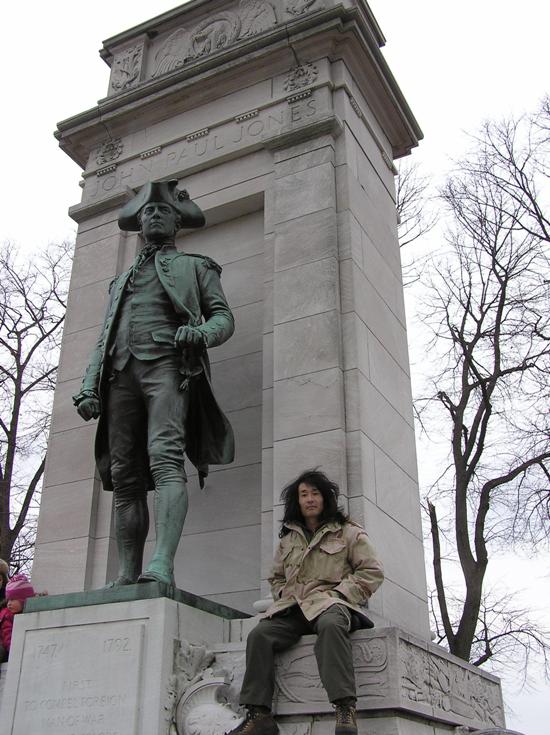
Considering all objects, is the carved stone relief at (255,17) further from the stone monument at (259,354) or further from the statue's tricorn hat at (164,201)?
the statue's tricorn hat at (164,201)

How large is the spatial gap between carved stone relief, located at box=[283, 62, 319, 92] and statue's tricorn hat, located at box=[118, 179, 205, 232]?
237cm

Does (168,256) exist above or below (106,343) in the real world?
above

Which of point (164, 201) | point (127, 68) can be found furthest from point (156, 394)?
point (127, 68)

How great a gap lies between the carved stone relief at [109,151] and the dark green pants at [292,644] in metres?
6.72

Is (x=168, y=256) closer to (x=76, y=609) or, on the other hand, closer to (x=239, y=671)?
(x=76, y=609)

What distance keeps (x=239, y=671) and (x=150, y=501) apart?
2.97m

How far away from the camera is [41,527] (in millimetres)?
7762

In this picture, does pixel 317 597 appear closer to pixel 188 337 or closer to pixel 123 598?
pixel 123 598

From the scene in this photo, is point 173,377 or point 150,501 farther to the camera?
point 150,501

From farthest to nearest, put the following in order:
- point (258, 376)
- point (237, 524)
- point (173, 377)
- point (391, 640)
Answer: point (258, 376) < point (237, 524) < point (173, 377) < point (391, 640)

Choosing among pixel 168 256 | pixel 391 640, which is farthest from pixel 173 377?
pixel 391 640

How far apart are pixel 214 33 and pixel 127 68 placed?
131 cm

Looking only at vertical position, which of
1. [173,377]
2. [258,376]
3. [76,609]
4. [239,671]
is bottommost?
[239,671]

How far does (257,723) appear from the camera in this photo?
4.38 meters
